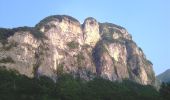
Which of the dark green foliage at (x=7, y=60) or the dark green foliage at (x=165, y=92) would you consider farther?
the dark green foliage at (x=7, y=60)

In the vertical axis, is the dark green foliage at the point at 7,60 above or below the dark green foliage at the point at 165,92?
above

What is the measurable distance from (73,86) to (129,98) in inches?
1584

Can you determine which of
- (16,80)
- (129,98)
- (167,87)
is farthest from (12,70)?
(167,87)

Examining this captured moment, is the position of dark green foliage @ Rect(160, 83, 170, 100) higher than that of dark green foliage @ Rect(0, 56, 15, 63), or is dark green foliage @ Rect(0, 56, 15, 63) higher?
dark green foliage @ Rect(0, 56, 15, 63)

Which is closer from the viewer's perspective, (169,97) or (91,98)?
(169,97)

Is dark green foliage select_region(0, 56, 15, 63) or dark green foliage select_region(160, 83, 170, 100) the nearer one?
dark green foliage select_region(160, 83, 170, 100)

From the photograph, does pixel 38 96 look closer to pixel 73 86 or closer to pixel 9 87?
pixel 9 87

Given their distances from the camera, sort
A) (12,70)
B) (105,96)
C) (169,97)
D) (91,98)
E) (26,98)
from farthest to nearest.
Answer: (12,70) → (105,96) → (91,98) → (26,98) → (169,97)

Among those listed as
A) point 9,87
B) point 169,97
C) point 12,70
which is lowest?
point 169,97

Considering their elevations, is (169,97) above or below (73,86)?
below

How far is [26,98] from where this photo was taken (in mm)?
135000

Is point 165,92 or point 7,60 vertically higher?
point 7,60

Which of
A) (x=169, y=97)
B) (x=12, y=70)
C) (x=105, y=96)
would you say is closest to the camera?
(x=169, y=97)

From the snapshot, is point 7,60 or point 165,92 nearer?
point 165,92
